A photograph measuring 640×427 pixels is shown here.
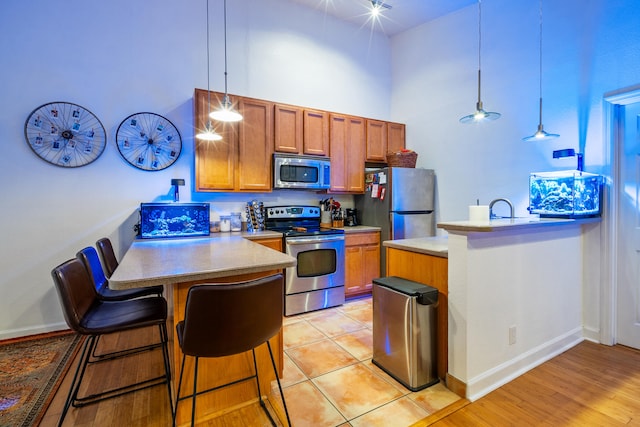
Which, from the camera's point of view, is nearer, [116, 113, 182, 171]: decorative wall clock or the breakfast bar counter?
the breakfast bar counter

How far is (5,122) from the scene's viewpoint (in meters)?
2.78

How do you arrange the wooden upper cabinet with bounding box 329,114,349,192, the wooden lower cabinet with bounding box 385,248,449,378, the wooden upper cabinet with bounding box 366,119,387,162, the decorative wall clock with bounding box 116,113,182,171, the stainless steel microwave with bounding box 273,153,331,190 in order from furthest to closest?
the wooden upper cabinet with bounding box 366,119,387,162, the wooden upper cabinet with bounding box 329,114,349,192, the stainless steel microwave with bounding box 273,153,331,190, the decorative wall clock with bounding box 116,113,182,171, the wooden lower cabinet with bounding box 385,248,449,378

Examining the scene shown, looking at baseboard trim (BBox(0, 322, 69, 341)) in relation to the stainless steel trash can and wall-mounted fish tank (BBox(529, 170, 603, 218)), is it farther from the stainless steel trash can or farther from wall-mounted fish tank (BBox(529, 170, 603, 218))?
wall-mounted fish tank (BBox(529, 170, 603, 218))

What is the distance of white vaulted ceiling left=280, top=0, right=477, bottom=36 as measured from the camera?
3.90 meters

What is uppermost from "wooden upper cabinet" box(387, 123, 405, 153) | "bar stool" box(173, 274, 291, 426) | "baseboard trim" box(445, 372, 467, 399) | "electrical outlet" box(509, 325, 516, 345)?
"wooden upper cabinet" box(387, 123, 405, 153)

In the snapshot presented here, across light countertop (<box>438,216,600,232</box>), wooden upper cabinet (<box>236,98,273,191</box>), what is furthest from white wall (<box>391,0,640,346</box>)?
wooden upper cabinet (<box>236,98,273,191</box>)

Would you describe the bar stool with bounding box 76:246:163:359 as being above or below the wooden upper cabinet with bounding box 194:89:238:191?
below

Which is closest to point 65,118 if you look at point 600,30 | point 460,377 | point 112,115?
point 112,115

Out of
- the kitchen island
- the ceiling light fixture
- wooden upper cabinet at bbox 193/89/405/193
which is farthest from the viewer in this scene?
the ceiling light fixture

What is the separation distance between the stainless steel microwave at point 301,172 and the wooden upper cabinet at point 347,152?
17 cm

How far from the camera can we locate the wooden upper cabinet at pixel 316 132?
387cm

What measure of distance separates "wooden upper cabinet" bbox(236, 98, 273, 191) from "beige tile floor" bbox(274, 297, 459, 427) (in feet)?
5.68

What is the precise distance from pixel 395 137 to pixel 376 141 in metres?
0.38

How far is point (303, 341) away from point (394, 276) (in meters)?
1.06
